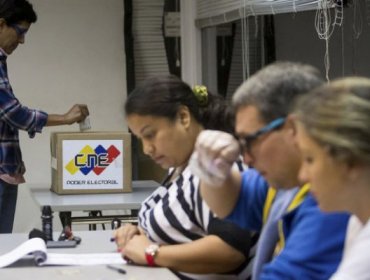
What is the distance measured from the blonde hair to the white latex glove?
11.9 inches

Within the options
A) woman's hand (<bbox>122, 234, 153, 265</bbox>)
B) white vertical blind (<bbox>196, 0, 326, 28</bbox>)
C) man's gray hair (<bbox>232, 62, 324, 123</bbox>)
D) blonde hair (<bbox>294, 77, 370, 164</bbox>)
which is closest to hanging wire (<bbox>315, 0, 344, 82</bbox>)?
white vertical blind (<bbox>196, 0, 326, 28</bbox>)

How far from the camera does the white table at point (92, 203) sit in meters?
3.83

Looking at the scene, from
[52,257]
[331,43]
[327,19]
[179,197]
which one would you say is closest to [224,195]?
[179,197]

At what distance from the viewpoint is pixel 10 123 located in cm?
399

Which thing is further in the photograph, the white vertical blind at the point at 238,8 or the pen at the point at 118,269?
the white vertical blind at the point at 238,8

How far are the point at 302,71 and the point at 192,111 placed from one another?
0.70 metres

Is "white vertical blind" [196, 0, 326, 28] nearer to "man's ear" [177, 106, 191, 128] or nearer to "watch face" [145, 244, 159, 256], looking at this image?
"man's ear" [177, 106, 191, 128]

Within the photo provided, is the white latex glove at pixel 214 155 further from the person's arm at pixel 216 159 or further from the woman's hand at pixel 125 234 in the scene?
the woman's hand at pixel 125 234

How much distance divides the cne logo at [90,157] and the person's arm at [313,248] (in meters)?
2.74

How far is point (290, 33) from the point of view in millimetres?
4543

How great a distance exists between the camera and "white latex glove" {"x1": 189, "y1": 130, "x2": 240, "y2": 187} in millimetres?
1580

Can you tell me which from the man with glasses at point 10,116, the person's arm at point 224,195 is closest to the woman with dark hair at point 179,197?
the person's arm at point 224,195

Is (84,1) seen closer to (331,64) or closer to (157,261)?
(331,64)

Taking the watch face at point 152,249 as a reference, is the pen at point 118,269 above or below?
below
